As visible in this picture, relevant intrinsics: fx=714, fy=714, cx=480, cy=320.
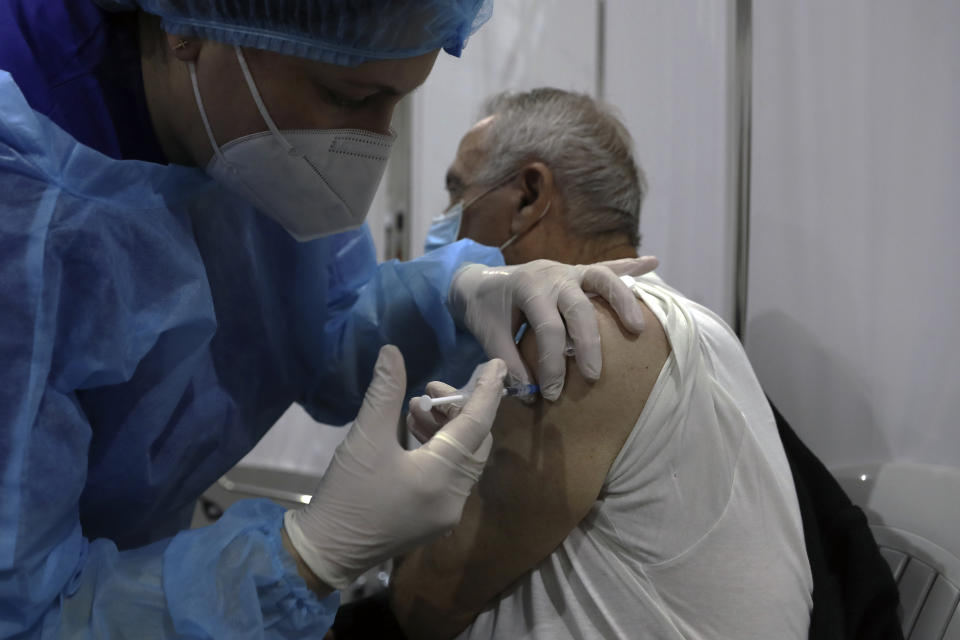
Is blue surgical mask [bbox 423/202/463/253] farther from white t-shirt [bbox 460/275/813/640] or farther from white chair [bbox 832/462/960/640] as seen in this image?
white chair [bbox 832/462/960/640]

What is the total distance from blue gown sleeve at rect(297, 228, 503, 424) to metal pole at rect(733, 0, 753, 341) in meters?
0.62

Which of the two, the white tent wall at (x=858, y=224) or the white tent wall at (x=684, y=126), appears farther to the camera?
the white tent wall at (x=684, y=126)

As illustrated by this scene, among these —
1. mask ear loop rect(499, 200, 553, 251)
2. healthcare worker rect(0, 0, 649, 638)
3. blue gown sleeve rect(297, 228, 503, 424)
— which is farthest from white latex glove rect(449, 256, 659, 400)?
mask ear loop rect(499, 200, 553, 251)

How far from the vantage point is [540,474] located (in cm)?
95

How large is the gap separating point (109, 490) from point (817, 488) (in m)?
1.12

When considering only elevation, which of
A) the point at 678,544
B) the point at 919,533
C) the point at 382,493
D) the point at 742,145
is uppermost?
the point at 742,145

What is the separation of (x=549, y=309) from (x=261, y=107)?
0.45 meters

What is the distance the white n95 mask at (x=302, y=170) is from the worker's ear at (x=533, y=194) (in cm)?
57

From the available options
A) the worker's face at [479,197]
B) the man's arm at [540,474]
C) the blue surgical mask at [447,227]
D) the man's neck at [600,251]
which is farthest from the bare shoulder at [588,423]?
the blue surgical mask at [447,227]

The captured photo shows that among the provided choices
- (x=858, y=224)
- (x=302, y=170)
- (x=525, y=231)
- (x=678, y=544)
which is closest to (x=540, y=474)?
(x=678, y=544)

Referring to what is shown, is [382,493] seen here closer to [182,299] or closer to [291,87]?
[182,299]

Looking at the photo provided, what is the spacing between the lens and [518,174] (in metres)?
1.56

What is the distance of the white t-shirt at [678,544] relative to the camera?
0.93 m

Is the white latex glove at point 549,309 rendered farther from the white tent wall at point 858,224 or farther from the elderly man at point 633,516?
the white tent wall at point 858,224
